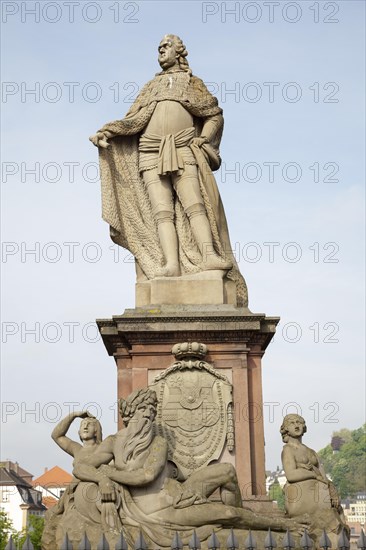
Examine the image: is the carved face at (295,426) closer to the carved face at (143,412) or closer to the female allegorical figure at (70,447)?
the carved face at (143,412)

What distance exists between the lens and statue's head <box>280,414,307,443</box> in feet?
38.4

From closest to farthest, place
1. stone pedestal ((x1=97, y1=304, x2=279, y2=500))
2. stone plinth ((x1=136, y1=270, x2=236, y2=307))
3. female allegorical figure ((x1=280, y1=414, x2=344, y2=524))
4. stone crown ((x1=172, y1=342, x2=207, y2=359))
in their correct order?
female allegorical figure ((x1=280, y1=414, x2=344, y2=524)) < stone crown ((x1=172, y1=342, x2=207, y2=359)) < stone pedestal ((x1=97, y1=304, x2=279, y2=500)) < stone plinth ((x1=136, y1=270, x2=236, y2=307))

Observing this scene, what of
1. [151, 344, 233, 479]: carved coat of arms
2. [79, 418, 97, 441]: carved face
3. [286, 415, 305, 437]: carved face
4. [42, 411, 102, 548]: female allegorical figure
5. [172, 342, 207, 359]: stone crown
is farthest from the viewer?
[172, 342, 207, 359]: stone crown

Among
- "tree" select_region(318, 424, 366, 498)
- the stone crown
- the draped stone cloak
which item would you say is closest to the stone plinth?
the draped stone cloak

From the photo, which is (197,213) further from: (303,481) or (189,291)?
(303,481)

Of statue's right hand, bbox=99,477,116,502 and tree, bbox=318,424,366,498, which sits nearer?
statue's right hand, bbox=99,477,116,502

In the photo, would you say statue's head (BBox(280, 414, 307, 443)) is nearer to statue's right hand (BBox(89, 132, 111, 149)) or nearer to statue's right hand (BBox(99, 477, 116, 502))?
statue's right hand (BBox(99, 477, 116, 502))

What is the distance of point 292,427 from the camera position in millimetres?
11719

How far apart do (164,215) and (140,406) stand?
11.7 ft

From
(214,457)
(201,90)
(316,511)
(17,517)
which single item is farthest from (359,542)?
(17,517)

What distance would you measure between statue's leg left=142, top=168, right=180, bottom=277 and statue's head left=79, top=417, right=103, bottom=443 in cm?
257

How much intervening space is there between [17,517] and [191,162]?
67513 mm

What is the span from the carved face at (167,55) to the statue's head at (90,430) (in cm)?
567

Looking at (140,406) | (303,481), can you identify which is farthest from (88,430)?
(303,481)
